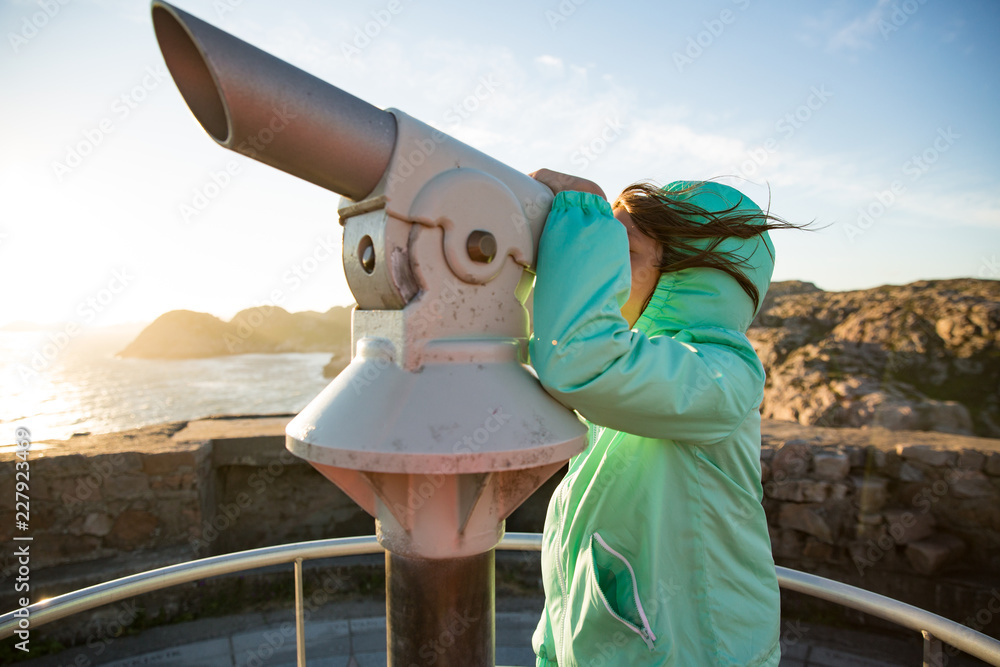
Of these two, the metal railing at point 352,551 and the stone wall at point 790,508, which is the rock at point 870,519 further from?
the metal railing at point 352,551

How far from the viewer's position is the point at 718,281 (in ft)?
2.92

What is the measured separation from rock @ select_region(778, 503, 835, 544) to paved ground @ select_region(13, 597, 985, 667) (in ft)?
1.91

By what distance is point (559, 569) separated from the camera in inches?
38.8

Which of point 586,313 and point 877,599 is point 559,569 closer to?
point 586,313

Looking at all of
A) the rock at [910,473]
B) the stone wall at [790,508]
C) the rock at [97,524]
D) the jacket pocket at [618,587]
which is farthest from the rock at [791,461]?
the rock at [97,524]

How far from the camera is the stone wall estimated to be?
3.29 meters

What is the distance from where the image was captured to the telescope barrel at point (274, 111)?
0.59 metres

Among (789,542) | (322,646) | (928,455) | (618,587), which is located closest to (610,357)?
(618,587)

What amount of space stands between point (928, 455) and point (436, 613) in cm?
393

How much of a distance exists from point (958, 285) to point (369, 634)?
7.02 metres

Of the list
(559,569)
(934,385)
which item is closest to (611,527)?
(559,569)

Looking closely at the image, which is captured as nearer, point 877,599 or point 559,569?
point 559,569

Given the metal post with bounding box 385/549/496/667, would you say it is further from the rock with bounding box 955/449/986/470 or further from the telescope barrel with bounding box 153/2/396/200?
the rock with bounding box 955/449/986/470

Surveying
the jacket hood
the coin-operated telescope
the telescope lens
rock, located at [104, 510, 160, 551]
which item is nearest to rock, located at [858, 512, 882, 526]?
the jacket hood
